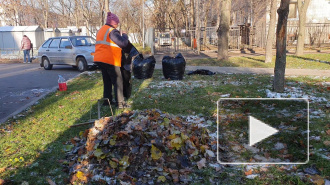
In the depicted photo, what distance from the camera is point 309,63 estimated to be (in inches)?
590

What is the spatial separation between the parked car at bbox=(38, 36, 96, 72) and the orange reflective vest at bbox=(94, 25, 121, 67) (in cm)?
856

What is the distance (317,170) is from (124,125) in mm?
2472

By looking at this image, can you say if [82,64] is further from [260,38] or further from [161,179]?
[260,38]

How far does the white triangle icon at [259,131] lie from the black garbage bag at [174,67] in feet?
17.2

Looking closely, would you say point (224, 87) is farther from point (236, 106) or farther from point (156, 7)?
point (156, 7)

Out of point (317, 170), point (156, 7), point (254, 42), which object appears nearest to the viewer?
point (317, 170)

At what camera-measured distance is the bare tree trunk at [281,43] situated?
23.6ft

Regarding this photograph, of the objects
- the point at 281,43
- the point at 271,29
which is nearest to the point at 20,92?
the point at 281,43

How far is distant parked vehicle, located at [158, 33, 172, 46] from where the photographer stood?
2711 centimetres

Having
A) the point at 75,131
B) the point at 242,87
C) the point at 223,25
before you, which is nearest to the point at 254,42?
the point at 223,25

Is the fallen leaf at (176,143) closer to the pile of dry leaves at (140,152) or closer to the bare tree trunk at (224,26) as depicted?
the pile of dry leaves at (140,152)

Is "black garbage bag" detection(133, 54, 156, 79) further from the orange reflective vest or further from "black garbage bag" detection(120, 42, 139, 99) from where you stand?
the orange reflective vest

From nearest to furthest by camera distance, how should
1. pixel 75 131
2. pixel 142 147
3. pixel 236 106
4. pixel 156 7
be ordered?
pixel 142 147
pixel 75 131
pixel 236 106
pixel 156 7
